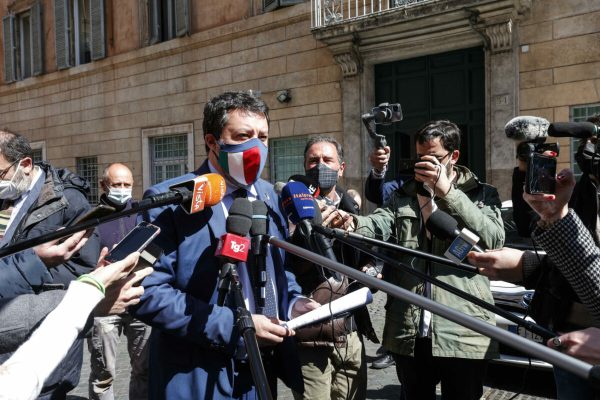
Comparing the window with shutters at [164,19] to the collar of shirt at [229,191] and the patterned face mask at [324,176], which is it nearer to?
the patterned face mask at [324,176]

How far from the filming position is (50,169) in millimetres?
3186

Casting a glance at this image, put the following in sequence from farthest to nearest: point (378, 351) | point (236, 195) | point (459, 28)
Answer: point (459, 28) < point (378, 351) < point (236, 195)

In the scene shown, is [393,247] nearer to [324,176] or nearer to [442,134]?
[442,134]

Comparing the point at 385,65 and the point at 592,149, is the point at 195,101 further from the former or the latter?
the point at 592,149

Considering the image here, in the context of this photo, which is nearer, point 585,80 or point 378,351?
point 378,351

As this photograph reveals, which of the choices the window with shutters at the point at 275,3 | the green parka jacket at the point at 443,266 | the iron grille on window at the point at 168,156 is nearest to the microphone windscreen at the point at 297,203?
the green parka jacket at the point at 443,266

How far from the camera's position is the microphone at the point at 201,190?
1951mm

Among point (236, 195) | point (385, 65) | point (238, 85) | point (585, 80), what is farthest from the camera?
point (238, 85)

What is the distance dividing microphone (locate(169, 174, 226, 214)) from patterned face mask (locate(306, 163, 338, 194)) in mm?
1428

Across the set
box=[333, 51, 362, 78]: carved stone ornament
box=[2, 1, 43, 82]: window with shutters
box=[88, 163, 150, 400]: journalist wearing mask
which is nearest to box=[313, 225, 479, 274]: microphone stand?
box=[88, 163, 150, 400]: journalist wearing mask

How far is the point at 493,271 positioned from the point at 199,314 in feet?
3.60

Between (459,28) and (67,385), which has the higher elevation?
(459,28)

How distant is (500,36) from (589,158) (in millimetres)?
8659

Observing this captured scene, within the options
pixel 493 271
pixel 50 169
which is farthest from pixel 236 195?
pixel 50 169
